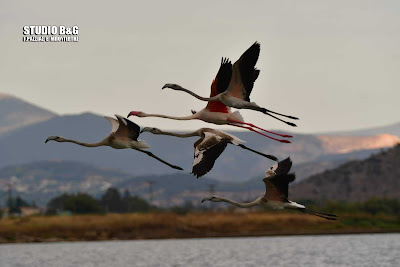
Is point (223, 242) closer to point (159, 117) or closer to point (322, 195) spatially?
point (322, 195)

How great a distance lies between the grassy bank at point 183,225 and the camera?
10825 centimetres

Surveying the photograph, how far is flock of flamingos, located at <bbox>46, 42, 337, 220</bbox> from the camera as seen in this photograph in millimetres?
18328

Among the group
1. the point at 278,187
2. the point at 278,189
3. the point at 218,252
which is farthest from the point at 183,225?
the point at 278,187

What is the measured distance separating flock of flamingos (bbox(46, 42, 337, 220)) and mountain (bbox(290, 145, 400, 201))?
140 metres

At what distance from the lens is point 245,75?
1964 cm

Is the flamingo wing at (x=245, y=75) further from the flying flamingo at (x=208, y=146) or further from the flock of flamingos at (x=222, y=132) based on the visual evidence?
the flying flamingo at (x=208, y=146)

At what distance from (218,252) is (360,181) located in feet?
302

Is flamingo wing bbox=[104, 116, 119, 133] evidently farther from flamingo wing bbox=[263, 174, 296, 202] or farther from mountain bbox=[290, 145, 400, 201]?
mountain bbox=[290, 145, 400, 201]

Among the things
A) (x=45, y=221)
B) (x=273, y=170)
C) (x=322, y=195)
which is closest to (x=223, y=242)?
(x=45, y=221)

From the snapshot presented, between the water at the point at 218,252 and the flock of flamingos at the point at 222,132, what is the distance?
41170 millimetres

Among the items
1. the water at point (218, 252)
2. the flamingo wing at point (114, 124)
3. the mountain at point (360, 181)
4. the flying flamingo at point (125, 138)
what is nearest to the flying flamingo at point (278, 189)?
the flamingo wing at point (114, 124)

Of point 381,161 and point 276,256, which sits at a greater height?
point 381,161

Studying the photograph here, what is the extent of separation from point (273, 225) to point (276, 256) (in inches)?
1321

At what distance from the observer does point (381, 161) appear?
171m
